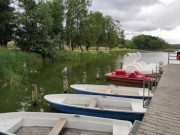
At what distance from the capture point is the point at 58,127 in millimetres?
5660

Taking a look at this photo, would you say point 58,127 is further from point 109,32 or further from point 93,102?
point 109,32

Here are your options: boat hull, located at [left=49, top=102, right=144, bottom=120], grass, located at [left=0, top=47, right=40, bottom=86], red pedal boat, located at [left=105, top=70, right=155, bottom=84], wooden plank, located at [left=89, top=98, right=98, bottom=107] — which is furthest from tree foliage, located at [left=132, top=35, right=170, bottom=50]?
boat hull, located at [left=49, top=102, right=144, bottom=120]

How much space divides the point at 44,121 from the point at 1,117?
1.81 meters

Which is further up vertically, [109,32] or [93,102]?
[109,32]

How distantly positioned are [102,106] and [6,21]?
78.7ft

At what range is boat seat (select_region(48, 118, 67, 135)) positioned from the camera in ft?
17.6

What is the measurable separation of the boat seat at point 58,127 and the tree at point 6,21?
24532 millimetres

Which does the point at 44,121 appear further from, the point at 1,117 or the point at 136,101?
the point at 136,101

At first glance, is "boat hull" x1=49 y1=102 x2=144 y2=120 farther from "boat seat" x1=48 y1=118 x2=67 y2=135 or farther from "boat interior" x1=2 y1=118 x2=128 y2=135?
"boat seat" x1=48 y1=118 x2=67 y2=135

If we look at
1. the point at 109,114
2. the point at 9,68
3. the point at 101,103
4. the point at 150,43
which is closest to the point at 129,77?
the point at 101,103

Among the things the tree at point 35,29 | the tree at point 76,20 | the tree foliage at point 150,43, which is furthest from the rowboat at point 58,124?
the tree foliage at point 150,43

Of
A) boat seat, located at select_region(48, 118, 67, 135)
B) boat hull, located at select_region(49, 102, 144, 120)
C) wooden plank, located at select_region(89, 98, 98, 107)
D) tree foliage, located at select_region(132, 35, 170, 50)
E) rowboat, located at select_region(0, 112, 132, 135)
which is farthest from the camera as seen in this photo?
tree foliage, located at select_region(132, 35, 170, 50)

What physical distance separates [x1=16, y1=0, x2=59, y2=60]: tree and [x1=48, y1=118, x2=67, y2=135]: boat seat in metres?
24.5

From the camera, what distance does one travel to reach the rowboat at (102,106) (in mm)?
7180
